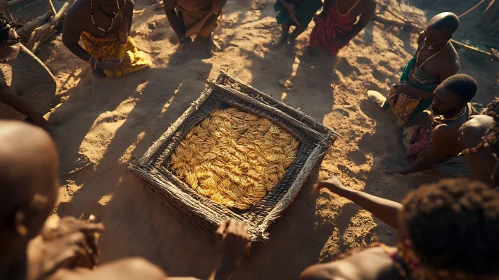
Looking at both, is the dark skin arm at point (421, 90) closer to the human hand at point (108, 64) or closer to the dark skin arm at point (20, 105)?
the human hand at point (108, 64)

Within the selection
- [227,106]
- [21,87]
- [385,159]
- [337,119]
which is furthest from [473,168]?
[21,87]

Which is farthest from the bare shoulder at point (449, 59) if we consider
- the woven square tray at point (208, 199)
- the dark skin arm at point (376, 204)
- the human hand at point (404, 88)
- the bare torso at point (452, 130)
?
the dark skin arm at point (376, 204)

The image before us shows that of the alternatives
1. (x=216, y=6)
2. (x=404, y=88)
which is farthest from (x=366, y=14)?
(x=216, y=6)

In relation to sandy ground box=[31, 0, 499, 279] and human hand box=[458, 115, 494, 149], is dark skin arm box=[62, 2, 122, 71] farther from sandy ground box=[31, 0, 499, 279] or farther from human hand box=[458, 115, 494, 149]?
human hand box=[458, 115, 494, 149]

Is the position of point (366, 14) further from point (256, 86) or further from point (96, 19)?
point (96, 19)

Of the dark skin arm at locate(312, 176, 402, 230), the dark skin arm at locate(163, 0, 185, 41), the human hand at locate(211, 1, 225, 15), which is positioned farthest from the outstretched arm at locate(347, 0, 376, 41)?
the dark skin arm at locate(312, 176, 402, 230)

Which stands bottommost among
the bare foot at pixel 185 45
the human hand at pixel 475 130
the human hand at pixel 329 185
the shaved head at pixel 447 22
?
the bare foot at pixel 185 45
